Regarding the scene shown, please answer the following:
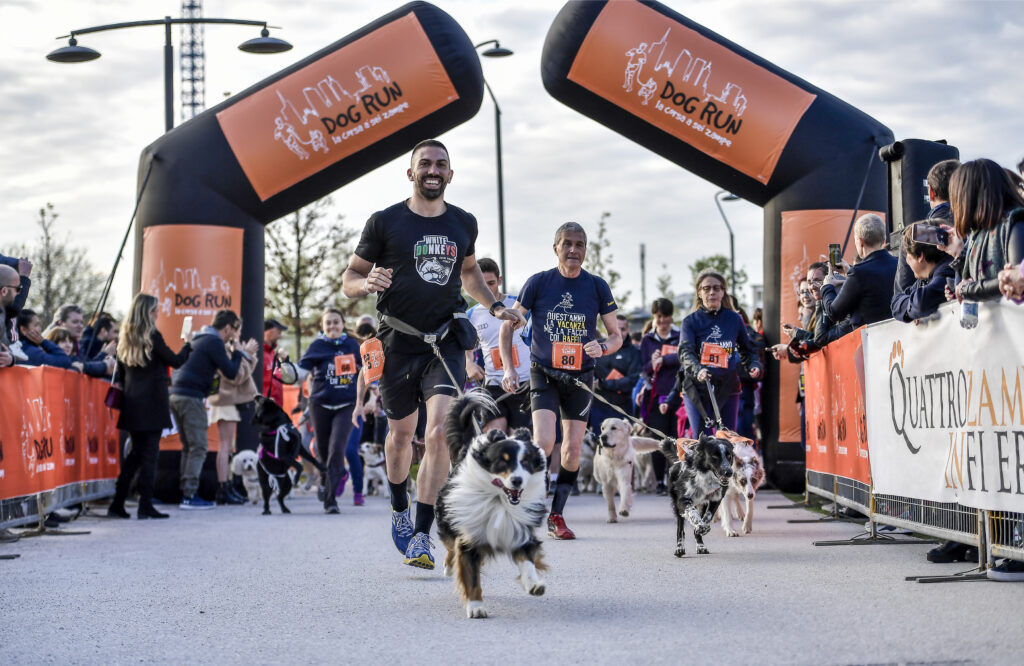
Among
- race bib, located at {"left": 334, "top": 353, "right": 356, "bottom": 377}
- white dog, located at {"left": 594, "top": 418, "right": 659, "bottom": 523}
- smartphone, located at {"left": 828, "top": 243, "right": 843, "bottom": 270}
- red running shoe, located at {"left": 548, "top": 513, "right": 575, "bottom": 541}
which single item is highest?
smartphone, located at {"left": 828, "top": 243, "right": 843, "bottom": 270}

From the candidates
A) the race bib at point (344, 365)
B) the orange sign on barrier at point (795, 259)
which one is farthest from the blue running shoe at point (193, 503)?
the orange sign on barrier at point (795, 259)

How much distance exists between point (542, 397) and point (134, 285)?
699 cm

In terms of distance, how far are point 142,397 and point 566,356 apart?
17.1 feet

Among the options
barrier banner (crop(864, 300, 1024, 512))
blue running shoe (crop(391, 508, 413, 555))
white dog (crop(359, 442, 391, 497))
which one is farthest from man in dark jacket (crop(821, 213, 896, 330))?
white dog (crop(359, 442, 391, 497))

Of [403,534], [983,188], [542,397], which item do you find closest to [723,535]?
[542,397]

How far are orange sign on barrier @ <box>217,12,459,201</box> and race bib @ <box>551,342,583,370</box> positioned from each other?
590 cm

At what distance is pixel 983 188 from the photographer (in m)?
5.79

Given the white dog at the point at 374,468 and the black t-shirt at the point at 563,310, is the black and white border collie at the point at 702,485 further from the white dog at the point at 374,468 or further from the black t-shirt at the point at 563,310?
the white dog at the point at 374,468

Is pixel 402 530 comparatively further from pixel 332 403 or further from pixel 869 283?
pixel 332 403

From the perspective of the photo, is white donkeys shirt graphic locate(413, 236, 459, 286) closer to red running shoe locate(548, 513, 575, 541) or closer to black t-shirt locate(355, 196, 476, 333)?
black t-shirt locate(355, 196, 476, 333)

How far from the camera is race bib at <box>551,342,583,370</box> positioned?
8883 millimetres

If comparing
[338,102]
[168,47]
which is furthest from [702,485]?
[168,47]

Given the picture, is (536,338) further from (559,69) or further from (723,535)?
(559,69)

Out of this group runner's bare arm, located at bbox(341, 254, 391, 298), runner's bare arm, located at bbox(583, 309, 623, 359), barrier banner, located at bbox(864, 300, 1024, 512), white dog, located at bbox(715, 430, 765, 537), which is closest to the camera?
barrier banner, located at bbox(864, 300, 1024, 512)
